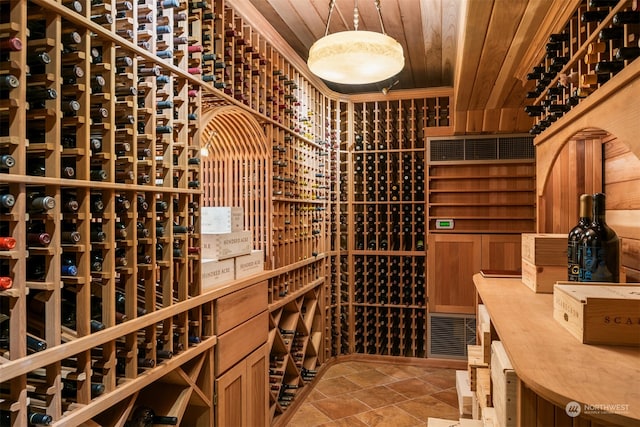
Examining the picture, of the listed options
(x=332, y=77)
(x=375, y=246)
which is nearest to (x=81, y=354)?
(x=332, y=77)

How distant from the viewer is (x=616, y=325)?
46.3 inches

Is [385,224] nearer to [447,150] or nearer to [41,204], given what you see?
[447,150]

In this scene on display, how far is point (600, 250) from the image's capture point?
5.22 feet

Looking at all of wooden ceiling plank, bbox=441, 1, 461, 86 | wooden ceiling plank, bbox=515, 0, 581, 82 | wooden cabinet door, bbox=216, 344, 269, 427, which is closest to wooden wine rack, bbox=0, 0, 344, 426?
wooden cabinet door, bbox=216, 344, 269, 427

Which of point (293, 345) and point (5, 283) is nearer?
point (5, 283)

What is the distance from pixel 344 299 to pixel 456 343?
1.30 metres

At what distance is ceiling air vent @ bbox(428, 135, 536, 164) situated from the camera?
4660 millimetres

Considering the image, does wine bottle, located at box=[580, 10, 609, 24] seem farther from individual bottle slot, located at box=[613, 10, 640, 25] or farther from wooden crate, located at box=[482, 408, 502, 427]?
wooden crate, located at box=[482, 408, 502, 427]

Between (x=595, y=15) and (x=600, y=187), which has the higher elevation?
(x=595, y=15)

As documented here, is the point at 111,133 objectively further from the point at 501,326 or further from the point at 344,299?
the point at 344,299

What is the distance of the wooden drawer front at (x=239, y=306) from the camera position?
2465 millimetres

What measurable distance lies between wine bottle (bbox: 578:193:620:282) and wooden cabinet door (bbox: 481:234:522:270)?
3.20 meters

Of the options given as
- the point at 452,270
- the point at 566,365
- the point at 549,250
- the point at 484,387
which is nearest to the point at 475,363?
the point at 484,387

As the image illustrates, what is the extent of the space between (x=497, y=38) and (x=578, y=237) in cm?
133
